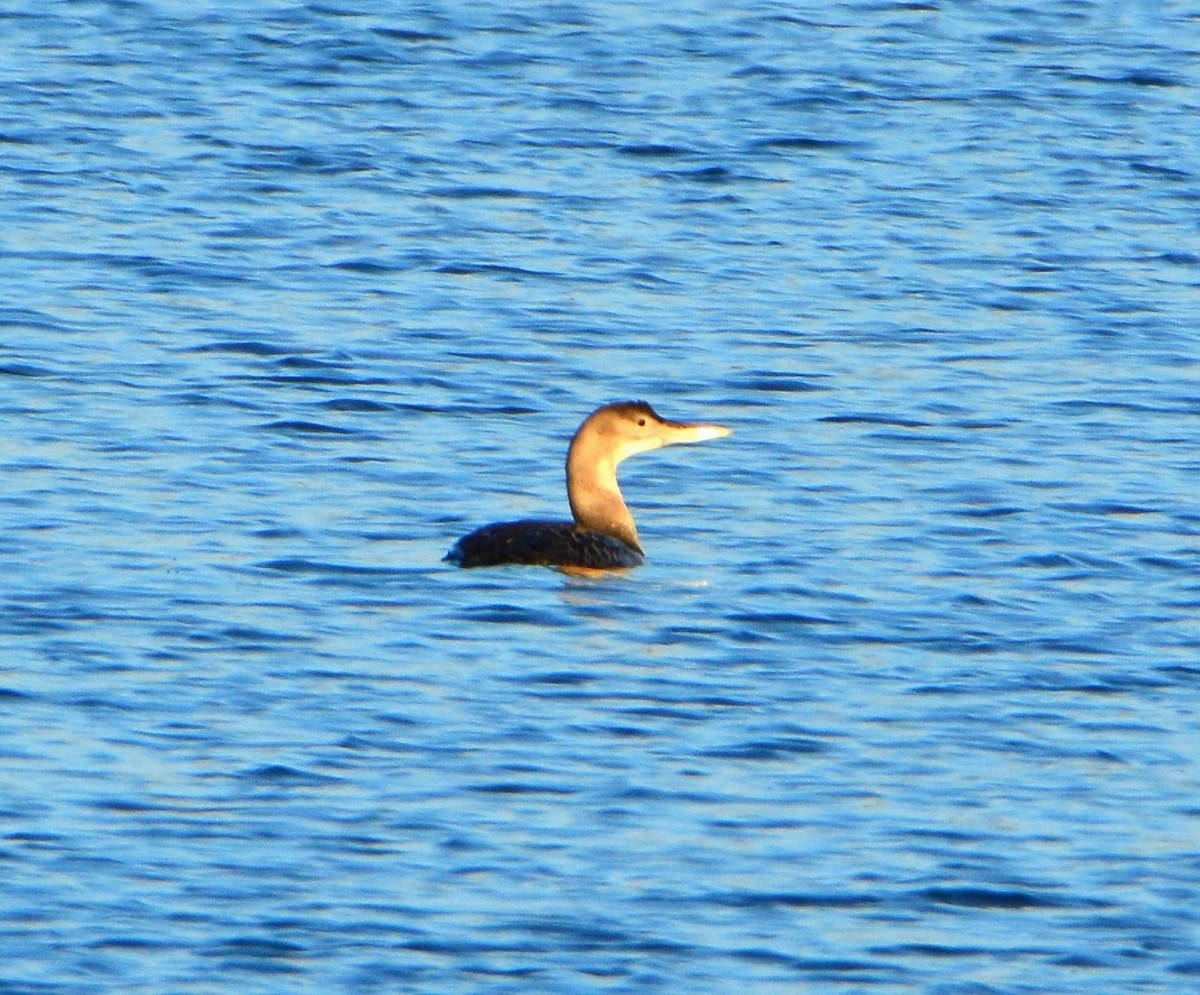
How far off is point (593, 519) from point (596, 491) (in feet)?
0.40

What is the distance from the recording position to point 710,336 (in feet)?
52.6

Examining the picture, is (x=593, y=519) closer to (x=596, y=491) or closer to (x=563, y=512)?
(x=596, y=491)

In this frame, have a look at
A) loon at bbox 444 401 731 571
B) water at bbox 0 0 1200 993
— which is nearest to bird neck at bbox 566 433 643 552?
loon at bbox 444 401 731 571

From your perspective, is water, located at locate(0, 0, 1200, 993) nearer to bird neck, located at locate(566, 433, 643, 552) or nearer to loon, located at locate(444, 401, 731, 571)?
loon, located at locate(444, 401, 731, 571)

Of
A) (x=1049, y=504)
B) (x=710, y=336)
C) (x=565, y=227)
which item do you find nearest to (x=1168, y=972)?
(x=1049, y=504)

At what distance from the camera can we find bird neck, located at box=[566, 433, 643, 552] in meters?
12.0

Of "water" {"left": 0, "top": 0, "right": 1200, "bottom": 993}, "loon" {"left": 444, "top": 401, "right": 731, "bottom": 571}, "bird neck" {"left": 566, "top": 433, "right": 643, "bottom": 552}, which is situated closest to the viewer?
"water" {"left": 0, "top": 0, "right": 1200, "bottom": 993}

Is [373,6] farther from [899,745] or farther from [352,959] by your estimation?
[352,959]

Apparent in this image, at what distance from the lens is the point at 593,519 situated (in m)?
12.0

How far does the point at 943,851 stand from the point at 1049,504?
469 cm

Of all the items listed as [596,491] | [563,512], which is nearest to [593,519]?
[596,491]

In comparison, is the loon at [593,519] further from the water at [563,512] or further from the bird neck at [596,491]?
the water at [563,512]

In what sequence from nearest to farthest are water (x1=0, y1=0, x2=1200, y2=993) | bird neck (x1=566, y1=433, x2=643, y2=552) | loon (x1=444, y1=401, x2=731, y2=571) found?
1. water (x1=0, y1=0, x2=1200, y2=993)
2. loon (x1=444, y1=401, x2=731, y2=571)
3. bird neck (x1=566, y1=433, x2=643, y2=552)

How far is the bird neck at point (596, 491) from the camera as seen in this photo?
39.4 feet
